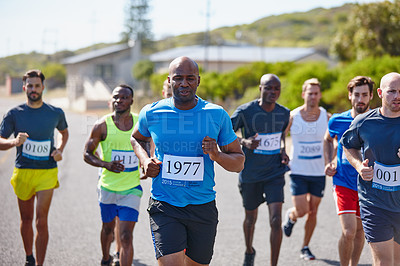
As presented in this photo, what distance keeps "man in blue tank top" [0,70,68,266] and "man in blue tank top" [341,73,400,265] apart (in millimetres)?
3511

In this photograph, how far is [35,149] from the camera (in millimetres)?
5594

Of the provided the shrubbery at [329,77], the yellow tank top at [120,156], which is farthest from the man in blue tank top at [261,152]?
the shrubbery at [329,77]

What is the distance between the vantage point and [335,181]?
17.8 ft

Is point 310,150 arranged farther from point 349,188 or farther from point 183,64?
point 183,64

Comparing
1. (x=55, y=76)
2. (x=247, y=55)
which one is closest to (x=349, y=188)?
(x=247, y=55)

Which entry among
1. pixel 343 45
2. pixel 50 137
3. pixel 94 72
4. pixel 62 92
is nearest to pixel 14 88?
pixel 62 92

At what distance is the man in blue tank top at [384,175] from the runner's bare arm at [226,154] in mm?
1152

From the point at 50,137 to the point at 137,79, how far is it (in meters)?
51.5

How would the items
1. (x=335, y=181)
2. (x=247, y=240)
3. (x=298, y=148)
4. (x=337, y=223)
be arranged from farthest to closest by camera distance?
1. (x=337, y=223)
2. (x=298, y=148)
3. (x=247, y=240)
4. (x=335, y=181)

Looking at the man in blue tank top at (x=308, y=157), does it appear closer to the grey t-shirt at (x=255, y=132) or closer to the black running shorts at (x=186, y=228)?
the grey t-shirt at (x=255, y=132)

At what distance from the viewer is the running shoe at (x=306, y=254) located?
235 inches

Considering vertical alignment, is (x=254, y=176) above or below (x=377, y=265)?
above

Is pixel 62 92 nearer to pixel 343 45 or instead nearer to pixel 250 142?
pixel 343 45

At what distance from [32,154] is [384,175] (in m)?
3.89
